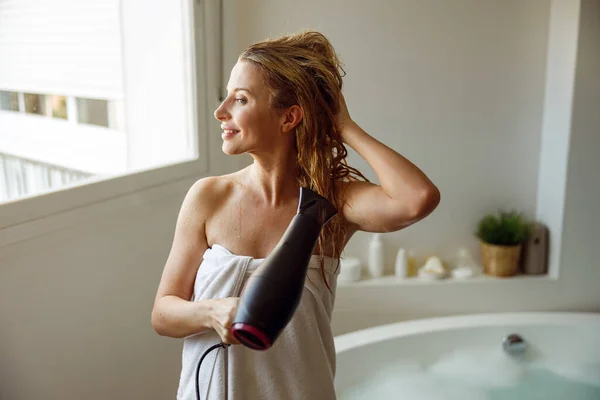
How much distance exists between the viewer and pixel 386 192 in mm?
1257

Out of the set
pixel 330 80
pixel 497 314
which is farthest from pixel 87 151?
pixel 497 314

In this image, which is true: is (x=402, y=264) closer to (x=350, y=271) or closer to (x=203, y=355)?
(x=350, y=271)

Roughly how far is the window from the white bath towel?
0.78 meters

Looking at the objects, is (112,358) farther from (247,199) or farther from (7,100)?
(247,199)

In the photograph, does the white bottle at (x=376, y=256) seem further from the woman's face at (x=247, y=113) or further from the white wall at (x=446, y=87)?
the woman's face at (x=247, y=113)

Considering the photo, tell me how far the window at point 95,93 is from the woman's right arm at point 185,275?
2.21 feet

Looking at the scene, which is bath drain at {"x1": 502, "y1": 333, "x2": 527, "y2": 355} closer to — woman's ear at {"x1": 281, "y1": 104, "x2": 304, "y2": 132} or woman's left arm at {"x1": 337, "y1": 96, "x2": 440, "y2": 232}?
woman's left arm at {"x1": 337, "y1": 96, "x2": 440, "y2": 232}

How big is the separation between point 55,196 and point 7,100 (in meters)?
0.28

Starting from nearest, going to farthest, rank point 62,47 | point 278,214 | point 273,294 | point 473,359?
point 273,294 → point 278,214 → point 62,47 → point 473,359

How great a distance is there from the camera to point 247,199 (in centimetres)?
132

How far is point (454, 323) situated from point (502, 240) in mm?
477

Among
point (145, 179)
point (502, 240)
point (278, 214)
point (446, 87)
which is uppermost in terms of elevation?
point (446, 87)

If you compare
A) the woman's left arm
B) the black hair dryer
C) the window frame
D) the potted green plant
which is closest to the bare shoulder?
the woman's left arm

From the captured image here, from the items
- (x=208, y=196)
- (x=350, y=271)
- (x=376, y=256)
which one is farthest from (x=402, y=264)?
(x=208, y=196)
